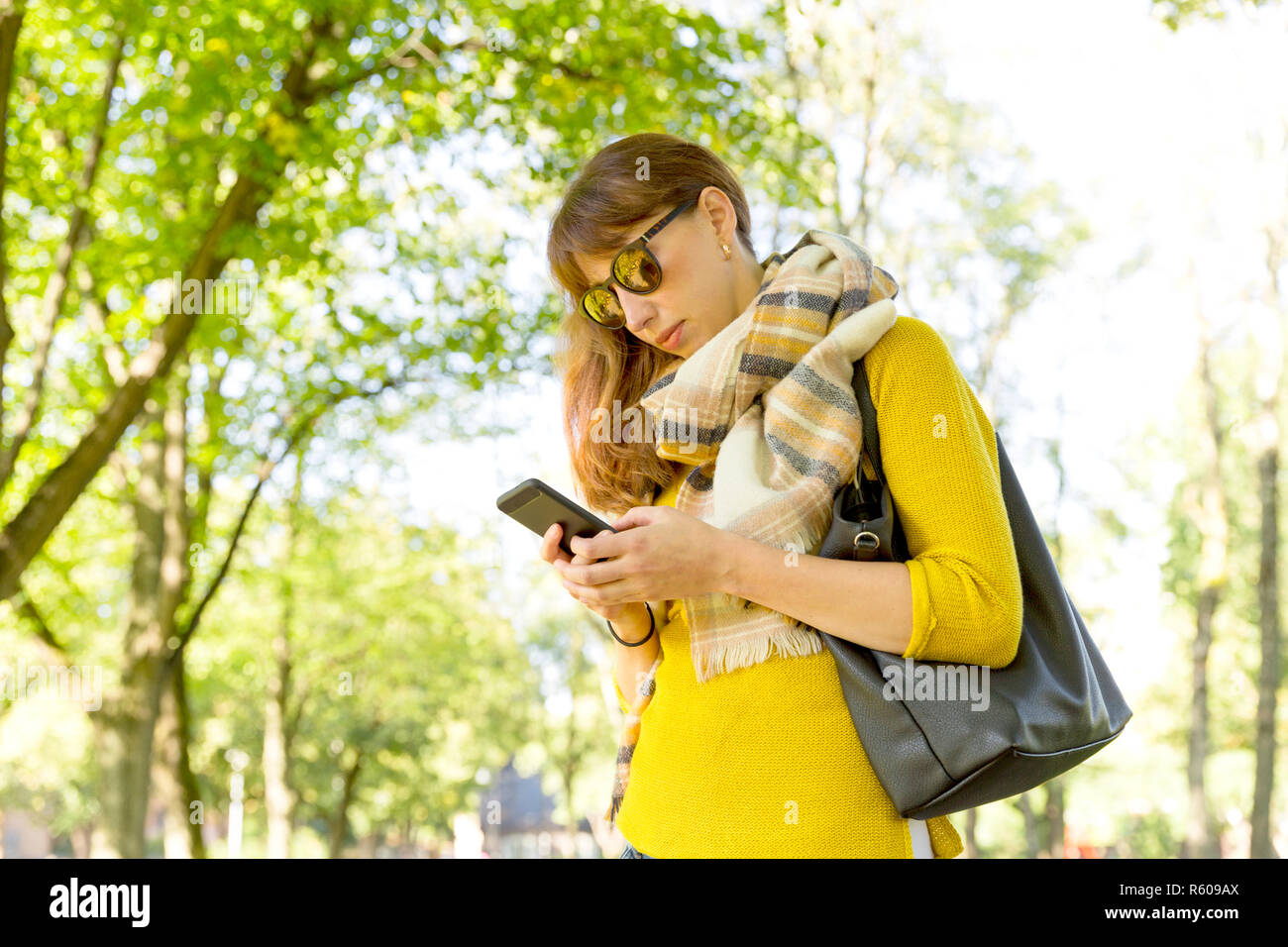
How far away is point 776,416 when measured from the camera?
177 cm

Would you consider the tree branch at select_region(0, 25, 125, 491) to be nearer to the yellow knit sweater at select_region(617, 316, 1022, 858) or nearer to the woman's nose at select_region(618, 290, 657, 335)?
the woman's nose at select_region(618, 290, 657, 335)

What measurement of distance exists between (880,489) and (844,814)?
1.65 ft

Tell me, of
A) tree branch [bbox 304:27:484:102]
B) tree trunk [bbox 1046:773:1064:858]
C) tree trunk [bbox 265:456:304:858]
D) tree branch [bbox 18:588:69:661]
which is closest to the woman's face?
tree branch [bbox 304:27:484:102]

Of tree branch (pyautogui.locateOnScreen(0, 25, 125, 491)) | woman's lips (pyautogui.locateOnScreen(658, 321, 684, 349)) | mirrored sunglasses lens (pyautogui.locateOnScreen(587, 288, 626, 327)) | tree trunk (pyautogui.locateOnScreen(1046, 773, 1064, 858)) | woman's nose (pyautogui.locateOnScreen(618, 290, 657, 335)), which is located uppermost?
tree branch (pyautogui.locateOnScreen(0, 25, 125, 491))

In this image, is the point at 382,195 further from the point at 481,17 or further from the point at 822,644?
the point at 822,644

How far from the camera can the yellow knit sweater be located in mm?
1565

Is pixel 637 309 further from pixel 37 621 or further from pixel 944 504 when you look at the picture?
pixel 37 621

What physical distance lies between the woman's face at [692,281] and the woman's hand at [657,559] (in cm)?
47

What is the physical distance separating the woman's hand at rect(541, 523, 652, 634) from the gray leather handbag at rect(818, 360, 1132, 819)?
405 mm

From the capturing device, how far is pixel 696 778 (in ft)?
5.70

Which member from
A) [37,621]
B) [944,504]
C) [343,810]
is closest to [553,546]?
[944,504]

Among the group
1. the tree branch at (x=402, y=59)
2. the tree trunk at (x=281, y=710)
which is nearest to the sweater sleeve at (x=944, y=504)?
the tree branch at (x=402, y=59)

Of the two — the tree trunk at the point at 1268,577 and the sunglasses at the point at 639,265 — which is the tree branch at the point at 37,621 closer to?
the sunglasses at the point at 639,265

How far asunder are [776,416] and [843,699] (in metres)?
0.47
